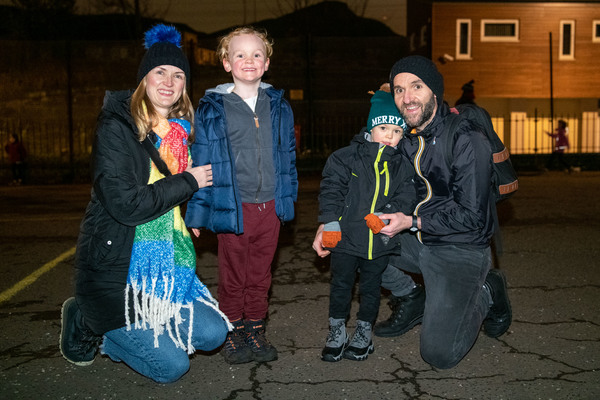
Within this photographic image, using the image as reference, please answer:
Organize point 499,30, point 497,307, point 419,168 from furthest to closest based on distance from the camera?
point 499,30, point 497,307, point 419,168

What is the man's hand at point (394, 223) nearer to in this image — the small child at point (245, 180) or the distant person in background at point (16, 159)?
the small child at point (245, 180)

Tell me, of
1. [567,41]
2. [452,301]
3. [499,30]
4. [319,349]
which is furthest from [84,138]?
[567,41]

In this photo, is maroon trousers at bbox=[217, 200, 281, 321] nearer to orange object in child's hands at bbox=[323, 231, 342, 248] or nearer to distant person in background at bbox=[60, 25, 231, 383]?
distant person in background at bbox=[60, 25, 231, 383]

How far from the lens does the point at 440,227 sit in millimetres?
3906

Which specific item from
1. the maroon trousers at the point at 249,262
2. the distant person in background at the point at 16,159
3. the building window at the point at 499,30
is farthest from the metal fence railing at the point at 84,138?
the maroon trousers at the point at 249,262

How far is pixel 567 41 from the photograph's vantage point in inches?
1057

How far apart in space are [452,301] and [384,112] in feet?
4.32

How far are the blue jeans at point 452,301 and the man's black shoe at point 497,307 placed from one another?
0.30ft

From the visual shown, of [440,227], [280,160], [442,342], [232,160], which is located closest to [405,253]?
[440,227]

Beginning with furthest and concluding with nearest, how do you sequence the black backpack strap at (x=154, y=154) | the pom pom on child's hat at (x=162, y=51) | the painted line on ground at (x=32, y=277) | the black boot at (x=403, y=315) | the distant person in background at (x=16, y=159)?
the distant person in background at (x=16, y=159) → the painted line on ground at (x=32, y=277) → the black boot at (x=403, y=315) → the pom pom on child's hat at (x=162, y=51) → the black backpack strap at (x=154, y=154)

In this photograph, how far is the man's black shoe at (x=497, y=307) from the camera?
164 inches

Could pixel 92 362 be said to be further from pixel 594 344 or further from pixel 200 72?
pixel 200 72

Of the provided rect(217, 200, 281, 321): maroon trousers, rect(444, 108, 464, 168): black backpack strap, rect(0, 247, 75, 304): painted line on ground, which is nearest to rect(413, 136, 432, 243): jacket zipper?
rect(444, 108, 464, 168): black backpack strap

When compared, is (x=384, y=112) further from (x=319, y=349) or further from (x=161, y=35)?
(x=319, y=349)
